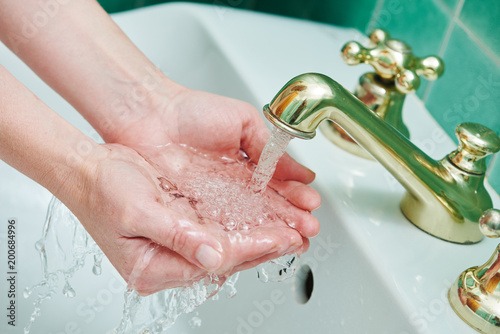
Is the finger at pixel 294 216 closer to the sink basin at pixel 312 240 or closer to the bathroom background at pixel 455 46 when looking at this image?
the sink basin at pixel 312 240

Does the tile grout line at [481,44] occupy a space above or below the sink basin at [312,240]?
above

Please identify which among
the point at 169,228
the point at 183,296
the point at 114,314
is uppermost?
the point at 169,228

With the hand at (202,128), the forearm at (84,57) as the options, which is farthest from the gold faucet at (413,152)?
the forearm at (84,57)

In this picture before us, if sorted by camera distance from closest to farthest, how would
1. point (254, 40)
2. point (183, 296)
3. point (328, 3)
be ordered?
point (183, 296)
point (254, 40)
point (328, 3)

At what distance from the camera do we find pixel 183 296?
1.88 feet

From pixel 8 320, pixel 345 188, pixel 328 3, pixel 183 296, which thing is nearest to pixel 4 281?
pixel 8 320

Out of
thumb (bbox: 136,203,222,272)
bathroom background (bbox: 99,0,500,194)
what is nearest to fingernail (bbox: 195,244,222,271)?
thumb (bbox: 136,203,222,272)

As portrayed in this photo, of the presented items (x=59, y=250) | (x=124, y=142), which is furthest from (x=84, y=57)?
(x=59, y=250)

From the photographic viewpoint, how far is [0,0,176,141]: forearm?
2.11 ft

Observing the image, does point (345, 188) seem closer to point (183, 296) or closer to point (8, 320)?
point (183, 296)

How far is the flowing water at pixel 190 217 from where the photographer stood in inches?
21.3

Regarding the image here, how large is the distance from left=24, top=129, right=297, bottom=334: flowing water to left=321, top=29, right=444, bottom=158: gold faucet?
16 cm

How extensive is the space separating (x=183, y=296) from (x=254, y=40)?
440mm

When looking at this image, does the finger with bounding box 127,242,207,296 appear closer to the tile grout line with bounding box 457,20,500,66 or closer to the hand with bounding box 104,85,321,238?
the hand with bounding box 104,85,321,238
